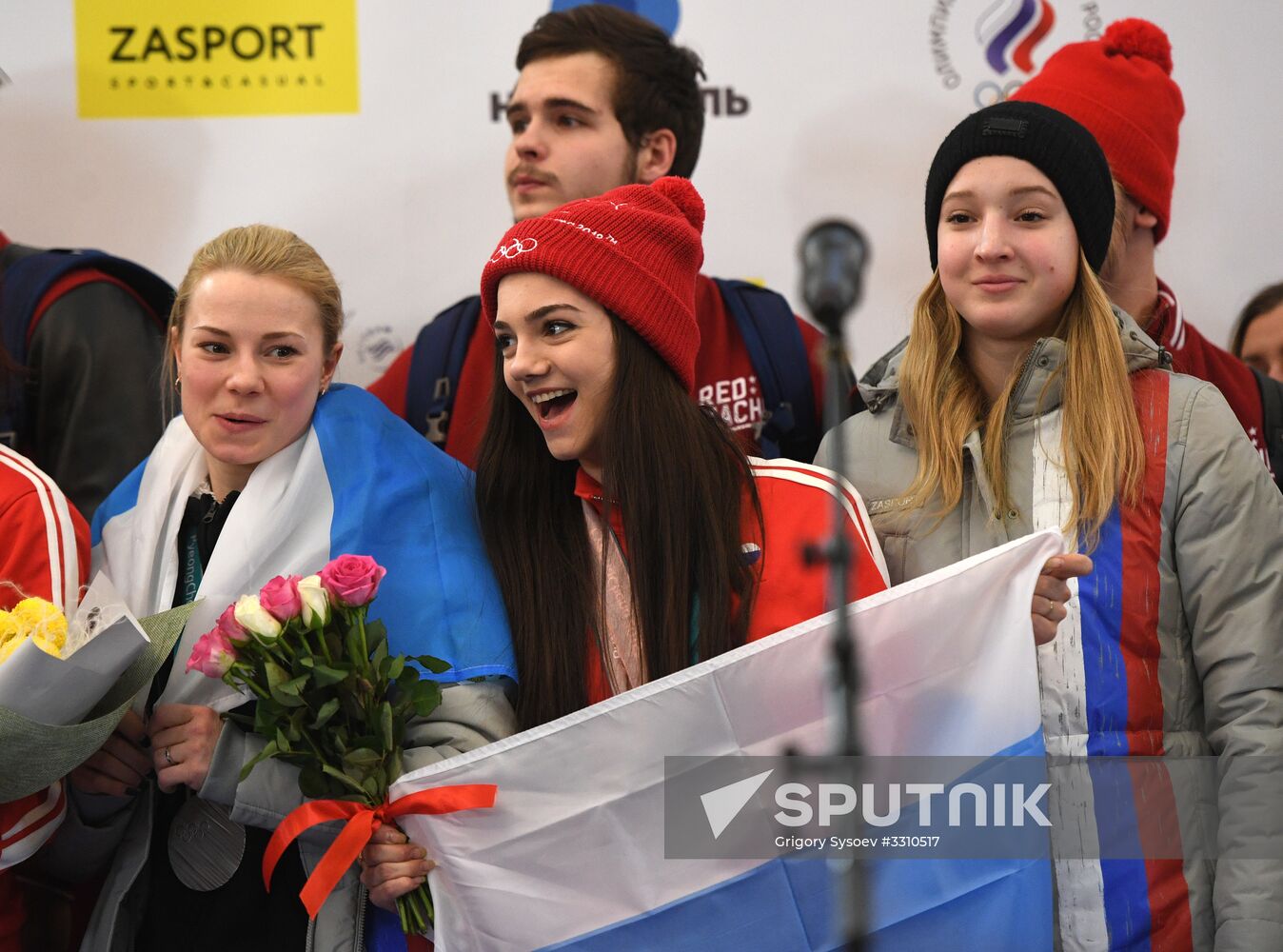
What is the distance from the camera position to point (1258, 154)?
3658 millimetres

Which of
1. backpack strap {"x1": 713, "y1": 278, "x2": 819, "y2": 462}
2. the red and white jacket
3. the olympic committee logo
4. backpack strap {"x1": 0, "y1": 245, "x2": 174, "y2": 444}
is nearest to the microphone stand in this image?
the red and white jacket

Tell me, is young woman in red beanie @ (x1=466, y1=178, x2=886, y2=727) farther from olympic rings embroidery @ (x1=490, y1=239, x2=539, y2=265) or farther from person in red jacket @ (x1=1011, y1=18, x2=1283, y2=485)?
person in red jacket @ (x1=1011, y1=18, x2=1283, y2=485)

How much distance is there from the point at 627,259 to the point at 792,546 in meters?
0.61

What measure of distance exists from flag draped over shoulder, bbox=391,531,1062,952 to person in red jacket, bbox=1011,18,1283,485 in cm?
134

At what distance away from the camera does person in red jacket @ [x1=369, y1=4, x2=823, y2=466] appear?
354 centimetres

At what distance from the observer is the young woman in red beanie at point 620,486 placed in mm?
2520

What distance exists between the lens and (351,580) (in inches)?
90.3

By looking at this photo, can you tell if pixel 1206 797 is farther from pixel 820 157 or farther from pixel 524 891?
pixel 820 157

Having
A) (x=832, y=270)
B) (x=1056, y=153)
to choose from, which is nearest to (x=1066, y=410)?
(x=1056, y=153)

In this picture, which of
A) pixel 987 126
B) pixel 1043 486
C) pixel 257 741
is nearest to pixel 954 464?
pixel 1043 486

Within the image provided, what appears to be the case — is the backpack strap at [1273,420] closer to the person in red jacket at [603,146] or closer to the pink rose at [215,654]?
the person in red jacket at [603,146]

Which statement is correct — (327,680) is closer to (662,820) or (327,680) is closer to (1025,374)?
(662,820)

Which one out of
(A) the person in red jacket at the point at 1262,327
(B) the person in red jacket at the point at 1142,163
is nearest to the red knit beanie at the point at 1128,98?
(B) the person in red jacket at the point at 1142,163

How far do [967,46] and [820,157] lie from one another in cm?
45
